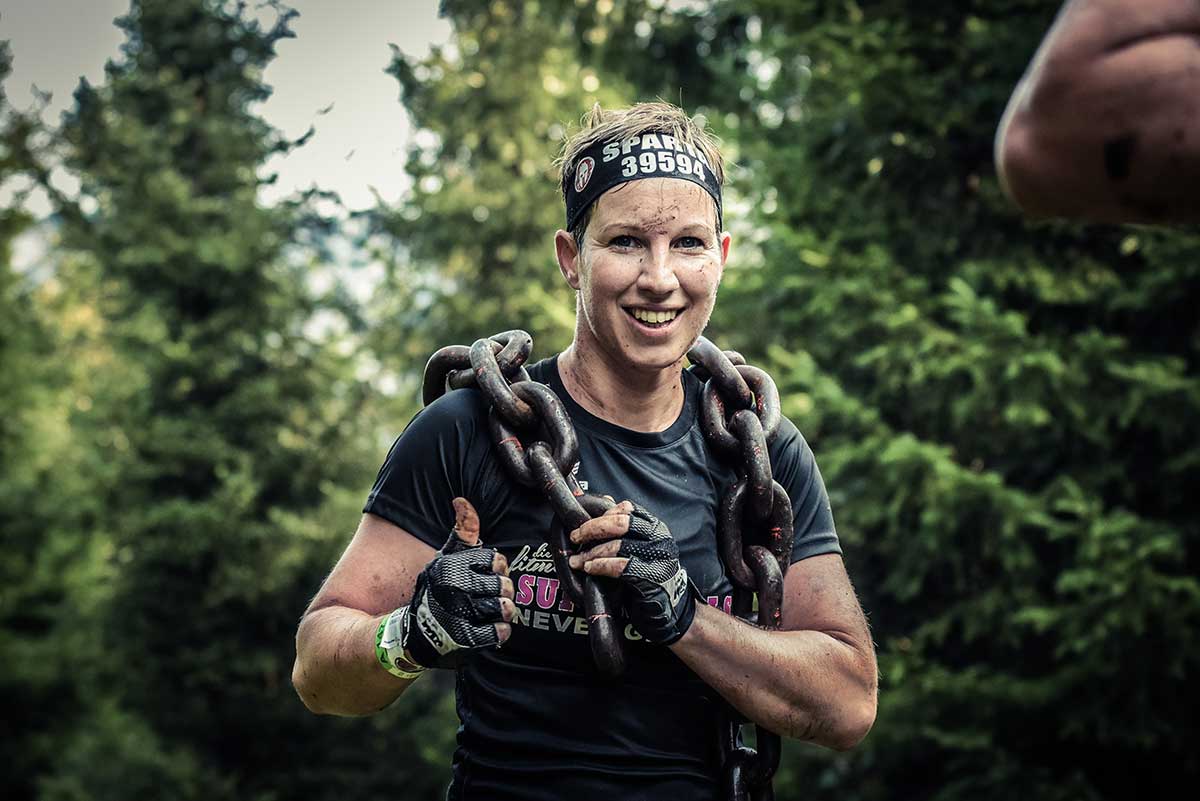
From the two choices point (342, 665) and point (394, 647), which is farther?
point (342, 665)

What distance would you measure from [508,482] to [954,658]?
7.55 metres

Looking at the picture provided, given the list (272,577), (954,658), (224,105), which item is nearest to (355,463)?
(272,577)

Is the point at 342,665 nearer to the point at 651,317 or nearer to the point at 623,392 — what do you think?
the point at 623,392

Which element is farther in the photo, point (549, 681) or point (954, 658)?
point (954, 658)

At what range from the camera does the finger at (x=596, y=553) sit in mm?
2654

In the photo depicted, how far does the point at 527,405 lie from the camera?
297 cm

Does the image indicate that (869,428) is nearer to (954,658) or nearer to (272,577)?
(954,658)

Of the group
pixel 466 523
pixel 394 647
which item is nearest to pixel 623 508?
pixel 466 523

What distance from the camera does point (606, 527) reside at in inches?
105

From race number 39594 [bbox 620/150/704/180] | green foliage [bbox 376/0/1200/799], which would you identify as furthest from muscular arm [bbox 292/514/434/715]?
green foliage [bbox 376/0/1200/799]

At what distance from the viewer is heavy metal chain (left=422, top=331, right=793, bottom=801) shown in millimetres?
2752

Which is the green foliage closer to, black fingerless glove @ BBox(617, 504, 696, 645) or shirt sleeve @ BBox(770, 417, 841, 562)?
shirt sleeve @ BBox(770, 417, 841, 562)

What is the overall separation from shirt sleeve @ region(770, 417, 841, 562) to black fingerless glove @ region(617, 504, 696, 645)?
20.5 inches

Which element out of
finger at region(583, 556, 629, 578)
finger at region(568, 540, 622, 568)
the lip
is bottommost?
finger at region(583, 556, 629, 578)
